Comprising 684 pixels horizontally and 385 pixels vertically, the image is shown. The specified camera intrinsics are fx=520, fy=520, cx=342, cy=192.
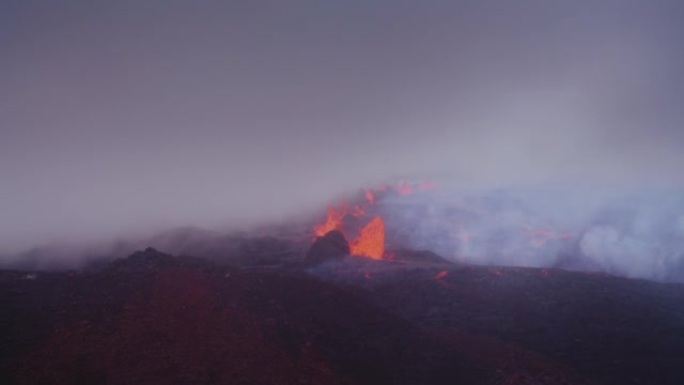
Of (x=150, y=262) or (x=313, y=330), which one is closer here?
(x=313, y=330)

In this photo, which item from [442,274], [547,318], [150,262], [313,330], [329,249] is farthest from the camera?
[329,249]

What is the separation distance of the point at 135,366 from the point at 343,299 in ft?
45.8

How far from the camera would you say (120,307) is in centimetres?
2973

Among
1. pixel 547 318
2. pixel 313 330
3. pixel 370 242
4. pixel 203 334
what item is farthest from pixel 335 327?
pixel 370 242

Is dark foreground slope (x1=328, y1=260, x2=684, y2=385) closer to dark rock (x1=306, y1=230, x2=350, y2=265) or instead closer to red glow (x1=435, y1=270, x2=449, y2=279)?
red glow (x1=435, y1=270, x2=449, y2=279)

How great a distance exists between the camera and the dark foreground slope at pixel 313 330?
25047mm

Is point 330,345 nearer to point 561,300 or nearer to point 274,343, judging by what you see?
point 274,343

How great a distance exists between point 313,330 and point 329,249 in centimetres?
2503

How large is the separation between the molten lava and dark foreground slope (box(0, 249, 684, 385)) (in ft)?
85.4

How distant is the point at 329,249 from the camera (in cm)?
5497

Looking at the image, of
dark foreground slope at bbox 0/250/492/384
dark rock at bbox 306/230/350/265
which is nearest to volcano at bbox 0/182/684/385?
dark foreground slope at bbox 0/250/492/384

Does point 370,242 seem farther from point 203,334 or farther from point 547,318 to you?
point 203,334

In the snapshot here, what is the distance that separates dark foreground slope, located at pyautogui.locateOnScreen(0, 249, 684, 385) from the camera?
25047 mm

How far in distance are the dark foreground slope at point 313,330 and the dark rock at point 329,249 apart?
1406 centimetres
